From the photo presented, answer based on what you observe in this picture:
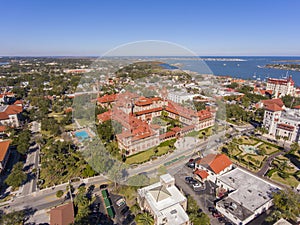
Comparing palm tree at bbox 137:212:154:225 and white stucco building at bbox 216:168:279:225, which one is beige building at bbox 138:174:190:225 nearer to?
palm tree at bbox 137:212:154:225

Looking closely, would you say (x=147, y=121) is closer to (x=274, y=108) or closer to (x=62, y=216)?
(x=62, y=216)

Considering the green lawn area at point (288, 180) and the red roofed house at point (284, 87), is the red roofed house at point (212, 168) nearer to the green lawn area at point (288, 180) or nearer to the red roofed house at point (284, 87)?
the green lawn area at point (288, 180)

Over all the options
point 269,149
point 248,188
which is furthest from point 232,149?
point 248,188

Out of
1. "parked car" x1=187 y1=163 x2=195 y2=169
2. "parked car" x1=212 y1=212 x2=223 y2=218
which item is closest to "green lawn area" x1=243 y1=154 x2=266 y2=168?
"parked car" x1=187 y1=163 x2=195 y2=169

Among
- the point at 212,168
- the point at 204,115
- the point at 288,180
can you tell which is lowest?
the point at 288,180

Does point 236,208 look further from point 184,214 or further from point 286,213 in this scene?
point 184,214

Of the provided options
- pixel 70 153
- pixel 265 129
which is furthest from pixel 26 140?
pixel 265 129

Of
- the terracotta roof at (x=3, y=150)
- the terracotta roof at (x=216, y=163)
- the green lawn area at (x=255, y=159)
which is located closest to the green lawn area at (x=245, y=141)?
the green lawn area at (x=255, y=159)
